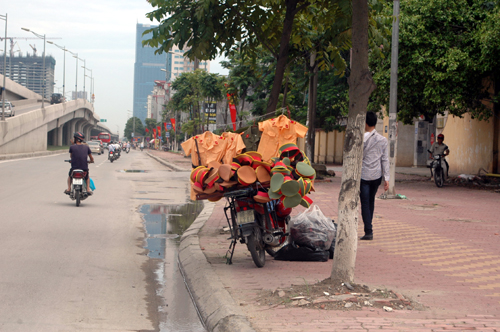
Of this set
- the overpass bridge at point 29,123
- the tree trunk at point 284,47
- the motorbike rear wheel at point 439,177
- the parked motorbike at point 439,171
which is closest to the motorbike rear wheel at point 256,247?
the tree trunk at point 284,47

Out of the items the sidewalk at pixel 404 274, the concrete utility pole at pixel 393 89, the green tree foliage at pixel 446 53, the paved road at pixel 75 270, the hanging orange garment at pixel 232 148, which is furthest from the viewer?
the green tree foliage at pixel 446 53

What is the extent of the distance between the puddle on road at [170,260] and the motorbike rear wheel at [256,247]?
83cm

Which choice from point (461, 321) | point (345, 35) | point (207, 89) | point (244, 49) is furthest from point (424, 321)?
point (207, 89)

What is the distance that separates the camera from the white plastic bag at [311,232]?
634 cm

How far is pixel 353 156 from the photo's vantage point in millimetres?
4902

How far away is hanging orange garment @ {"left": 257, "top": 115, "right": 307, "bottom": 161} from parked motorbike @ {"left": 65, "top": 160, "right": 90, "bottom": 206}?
6.80 metres

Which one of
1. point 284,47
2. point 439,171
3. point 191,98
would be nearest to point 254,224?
point 284,47

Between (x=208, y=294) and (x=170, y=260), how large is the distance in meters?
2.00

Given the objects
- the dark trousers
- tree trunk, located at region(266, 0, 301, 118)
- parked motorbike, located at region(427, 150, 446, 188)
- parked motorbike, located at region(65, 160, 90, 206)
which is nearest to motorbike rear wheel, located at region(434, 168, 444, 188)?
parked motorbike, located at region(427, 150, 446, 188)

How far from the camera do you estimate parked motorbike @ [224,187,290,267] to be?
5.79 metres

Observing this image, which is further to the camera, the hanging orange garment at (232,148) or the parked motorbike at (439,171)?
the parked motorbike at (439,171)

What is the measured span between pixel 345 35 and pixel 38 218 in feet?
21.1

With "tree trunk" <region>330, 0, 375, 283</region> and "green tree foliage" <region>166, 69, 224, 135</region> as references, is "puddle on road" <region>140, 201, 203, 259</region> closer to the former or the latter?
"tree trunk" <region>330, 0, 375, 283</region>

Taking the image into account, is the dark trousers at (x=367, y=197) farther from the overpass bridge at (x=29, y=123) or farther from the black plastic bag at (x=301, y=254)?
the overpass bridge at (x=29, y=123)
